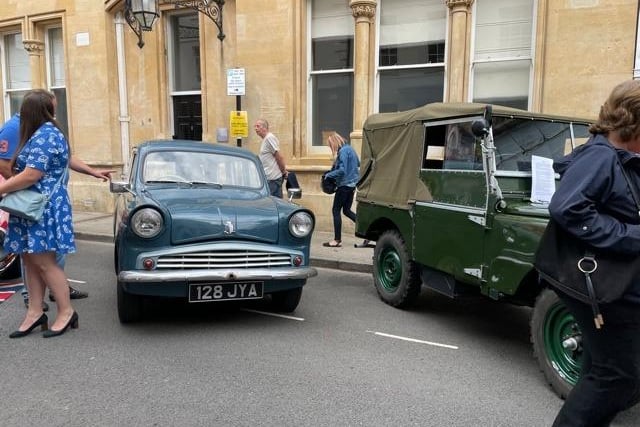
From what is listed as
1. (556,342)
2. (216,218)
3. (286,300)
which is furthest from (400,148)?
(556,342)

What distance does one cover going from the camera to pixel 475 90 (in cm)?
884

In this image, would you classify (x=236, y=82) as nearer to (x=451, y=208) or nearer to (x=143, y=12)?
(x=143, y=12)

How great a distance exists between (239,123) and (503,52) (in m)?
4.83

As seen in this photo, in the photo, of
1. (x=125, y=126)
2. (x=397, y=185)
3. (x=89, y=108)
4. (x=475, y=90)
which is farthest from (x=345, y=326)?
(x=89, y=108)

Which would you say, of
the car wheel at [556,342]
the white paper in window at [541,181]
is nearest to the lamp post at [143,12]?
the white paper in window at [541,181]

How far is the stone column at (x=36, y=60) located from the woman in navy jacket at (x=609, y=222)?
45.5ft

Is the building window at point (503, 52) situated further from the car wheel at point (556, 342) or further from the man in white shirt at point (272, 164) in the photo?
the car wheel at point (556, 342)

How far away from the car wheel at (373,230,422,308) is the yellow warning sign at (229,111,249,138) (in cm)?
511

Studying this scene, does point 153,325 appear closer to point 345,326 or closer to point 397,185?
point 345,326

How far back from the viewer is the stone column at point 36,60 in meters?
12.8

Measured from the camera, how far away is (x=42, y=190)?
405 cm

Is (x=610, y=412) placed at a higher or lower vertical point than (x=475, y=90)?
lower

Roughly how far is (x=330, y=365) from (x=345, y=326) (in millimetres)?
939

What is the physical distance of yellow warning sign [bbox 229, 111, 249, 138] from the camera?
387 inches
